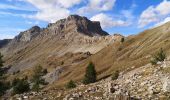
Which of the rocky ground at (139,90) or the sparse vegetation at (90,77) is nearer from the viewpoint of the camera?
the rocky ground at (139,90)

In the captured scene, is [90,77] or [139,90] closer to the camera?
[139,90]

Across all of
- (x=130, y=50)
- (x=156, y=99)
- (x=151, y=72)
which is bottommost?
(x=156, y=99)

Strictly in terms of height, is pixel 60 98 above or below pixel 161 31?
below

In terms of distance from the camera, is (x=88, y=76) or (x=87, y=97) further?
(x=88, y=76)

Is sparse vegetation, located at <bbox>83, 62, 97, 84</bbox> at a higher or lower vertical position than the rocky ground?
higher

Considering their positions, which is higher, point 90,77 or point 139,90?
point 90,77

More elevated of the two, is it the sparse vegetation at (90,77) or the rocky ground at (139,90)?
the sparse vegetation at (90,77)

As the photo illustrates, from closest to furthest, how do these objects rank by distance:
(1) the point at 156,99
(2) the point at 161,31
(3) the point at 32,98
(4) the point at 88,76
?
1. (1) the point at 156,99
2. (3) the point at 32,98
3. (4) the point at 88,76
4. (2) the point at 161,31

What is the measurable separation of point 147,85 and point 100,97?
534cm

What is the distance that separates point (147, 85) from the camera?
34.7 m

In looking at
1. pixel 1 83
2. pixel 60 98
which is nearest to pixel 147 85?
pixel 60 98

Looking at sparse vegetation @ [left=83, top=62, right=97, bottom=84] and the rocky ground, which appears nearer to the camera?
the rocky ground

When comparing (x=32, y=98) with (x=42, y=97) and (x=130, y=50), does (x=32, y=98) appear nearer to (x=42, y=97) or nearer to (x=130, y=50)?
(x=42, y=97)

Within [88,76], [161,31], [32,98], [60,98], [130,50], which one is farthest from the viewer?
[161,31]
